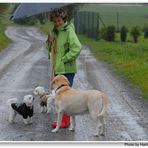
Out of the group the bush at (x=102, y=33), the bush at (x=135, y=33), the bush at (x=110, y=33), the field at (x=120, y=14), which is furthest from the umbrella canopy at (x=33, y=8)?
the field at (x=120, y=14)

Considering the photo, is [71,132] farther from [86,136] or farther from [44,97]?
[44,97]

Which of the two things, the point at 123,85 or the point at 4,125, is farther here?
the point at 123,85

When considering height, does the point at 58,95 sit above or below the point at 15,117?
above

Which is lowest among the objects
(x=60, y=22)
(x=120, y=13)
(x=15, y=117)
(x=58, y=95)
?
(x=120, y=13)

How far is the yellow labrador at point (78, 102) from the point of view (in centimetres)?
857

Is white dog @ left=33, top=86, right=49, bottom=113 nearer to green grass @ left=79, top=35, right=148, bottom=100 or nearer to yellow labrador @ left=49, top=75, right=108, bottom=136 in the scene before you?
yellow labrador @ left=49, top=75, right=108, bottom=136

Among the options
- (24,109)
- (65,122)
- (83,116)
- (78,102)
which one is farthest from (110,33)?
(78,102)

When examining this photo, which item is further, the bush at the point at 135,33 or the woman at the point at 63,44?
the bush at the point at 135,33

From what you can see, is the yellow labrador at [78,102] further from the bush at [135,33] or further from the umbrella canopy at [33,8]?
the bush at [135,33]

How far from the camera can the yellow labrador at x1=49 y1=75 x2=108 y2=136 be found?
857 centimetres

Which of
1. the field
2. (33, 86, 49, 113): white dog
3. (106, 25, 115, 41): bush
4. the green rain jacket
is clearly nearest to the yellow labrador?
the green rain jacket

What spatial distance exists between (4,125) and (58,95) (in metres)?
1.27

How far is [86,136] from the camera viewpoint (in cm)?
877

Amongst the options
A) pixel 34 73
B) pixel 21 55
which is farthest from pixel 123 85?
pixel 21 55
